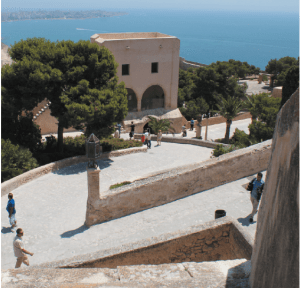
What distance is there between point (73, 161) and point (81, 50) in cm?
608

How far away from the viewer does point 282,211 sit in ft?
11.7

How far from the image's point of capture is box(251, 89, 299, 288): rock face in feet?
10.8

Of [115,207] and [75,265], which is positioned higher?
[75,265]

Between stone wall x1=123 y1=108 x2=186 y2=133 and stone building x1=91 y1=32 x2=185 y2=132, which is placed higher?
stone building x1=91 y1=32 x2=185 y2=132

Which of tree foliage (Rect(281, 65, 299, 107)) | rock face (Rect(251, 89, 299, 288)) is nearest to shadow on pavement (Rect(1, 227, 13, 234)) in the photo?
rock face (Rect(251, 89, 299, 288))

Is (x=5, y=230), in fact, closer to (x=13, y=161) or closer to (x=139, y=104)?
(x=13, y=161)

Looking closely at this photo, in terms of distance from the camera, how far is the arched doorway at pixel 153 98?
1346 inches

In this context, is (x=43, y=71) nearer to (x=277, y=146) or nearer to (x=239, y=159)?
(x=239, y=159)

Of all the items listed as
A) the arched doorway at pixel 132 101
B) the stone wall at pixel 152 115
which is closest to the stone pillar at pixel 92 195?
the stone wall at pixel 152 115

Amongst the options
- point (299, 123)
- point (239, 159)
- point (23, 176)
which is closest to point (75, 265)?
point (299, 123)

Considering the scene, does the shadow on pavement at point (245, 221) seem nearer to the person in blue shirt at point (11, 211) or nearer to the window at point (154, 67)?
the person in blue shirt at point (11, 211)

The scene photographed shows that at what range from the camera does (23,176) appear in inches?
551

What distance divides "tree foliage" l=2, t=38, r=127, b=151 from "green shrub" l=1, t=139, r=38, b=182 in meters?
2.78

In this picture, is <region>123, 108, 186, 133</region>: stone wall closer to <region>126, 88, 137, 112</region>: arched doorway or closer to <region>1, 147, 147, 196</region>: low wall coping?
<region>126, 88, 137, 112</region>: arched doorway
